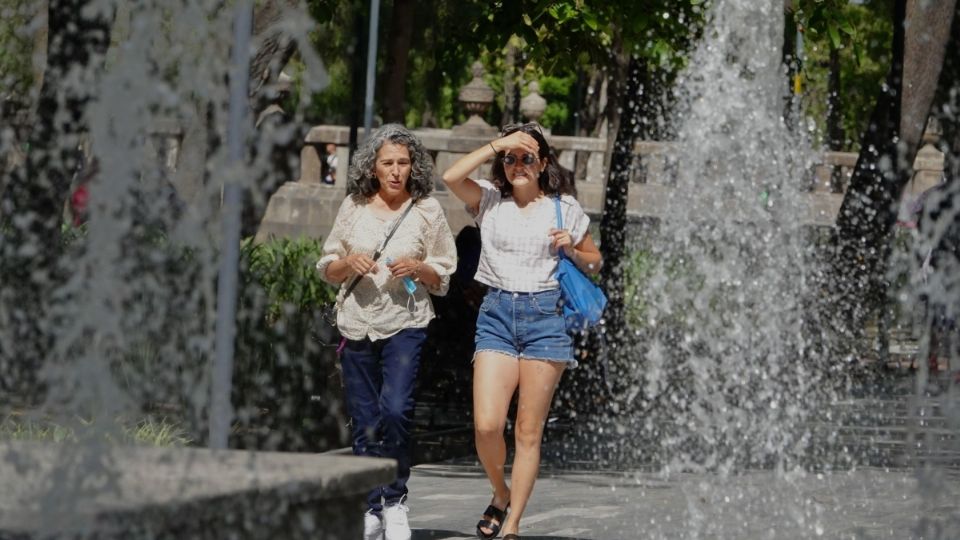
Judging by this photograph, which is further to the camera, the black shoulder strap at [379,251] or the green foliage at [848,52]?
the green foliage at [848,52]

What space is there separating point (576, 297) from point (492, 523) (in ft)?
3.41

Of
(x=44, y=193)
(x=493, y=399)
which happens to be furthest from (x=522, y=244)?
(x=44, y=193)

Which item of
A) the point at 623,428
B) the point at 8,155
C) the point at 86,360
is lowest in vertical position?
the point at 623,428

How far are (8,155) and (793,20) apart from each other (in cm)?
701

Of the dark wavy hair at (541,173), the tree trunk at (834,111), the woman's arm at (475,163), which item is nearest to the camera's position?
the woman's arm at (475,163)

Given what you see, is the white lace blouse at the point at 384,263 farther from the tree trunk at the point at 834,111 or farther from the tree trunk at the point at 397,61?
the tree trunk at the point at 834,111

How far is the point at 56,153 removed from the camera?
39.0 feet

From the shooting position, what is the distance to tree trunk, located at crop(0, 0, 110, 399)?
35.6 ft

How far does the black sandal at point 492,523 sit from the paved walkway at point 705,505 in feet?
1.23

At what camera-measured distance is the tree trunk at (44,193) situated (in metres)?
A: 10.8

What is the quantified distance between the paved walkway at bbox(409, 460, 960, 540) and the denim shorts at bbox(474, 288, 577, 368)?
1015mm

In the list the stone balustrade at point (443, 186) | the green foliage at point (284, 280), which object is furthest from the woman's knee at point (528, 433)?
the stone balustrade at point (443, 186)

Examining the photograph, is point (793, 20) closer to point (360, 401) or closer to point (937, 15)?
point (937, 15)

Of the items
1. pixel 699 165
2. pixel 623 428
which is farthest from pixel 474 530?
pixel 699 165
